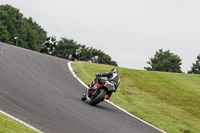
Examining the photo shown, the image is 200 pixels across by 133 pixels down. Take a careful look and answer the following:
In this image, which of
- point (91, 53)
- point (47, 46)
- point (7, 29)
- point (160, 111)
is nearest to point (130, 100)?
point (160, 111)

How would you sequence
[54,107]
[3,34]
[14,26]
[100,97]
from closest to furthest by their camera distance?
[54,107]
[100,97]
[3,34]
[14,26]

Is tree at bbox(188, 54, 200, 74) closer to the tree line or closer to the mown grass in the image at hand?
the tree line

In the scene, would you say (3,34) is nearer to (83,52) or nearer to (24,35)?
(24,35)

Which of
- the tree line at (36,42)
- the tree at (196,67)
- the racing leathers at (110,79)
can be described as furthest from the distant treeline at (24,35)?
the racing leathers at (110,79)

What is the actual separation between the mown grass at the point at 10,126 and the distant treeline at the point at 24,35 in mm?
67814

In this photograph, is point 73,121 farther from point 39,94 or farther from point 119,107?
point 119,107

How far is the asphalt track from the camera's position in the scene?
25.6 feet

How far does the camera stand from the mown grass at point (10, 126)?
5747 mm

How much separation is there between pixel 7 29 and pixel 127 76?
6868cm

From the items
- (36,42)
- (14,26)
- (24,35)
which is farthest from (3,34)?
(36,42)

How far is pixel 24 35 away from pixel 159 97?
7355 cm

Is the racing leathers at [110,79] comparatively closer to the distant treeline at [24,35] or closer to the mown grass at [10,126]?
the mown grass at [10,126]

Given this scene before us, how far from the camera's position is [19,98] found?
944 centimetres

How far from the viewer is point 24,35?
8512 cm
